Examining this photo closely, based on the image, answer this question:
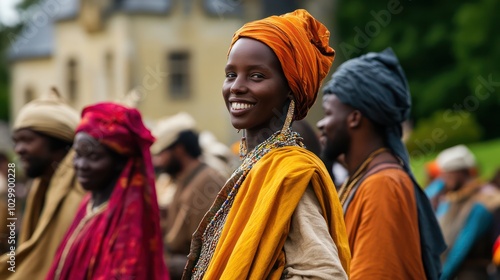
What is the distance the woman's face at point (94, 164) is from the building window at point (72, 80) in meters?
38.1

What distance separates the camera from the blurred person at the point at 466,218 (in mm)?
10141

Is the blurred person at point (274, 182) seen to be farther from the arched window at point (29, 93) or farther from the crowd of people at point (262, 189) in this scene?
the arched window at point (29, 93)

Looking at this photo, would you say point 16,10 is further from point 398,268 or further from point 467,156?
point 398,268

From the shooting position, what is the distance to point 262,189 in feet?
13.7

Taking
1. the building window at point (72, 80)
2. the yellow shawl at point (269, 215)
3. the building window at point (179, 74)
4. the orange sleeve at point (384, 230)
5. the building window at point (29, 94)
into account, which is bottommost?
the orange sleeve at point (384, 230)

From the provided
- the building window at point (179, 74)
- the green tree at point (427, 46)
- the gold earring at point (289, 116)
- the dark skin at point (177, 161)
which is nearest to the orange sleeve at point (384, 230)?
the gold earring at point (289, 116)

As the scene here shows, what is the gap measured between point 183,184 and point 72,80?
3560 cm

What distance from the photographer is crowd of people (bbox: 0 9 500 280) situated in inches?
Answer: 163

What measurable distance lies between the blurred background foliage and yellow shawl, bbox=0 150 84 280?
23.5 m

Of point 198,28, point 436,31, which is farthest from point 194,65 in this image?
point 436,31

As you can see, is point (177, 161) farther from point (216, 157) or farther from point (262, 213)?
point (262, 213)

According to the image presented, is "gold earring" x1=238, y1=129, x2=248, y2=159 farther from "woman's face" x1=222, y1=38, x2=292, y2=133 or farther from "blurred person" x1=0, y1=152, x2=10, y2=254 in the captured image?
"blurred person" x1=0, y1=152, x2=10, y2=254

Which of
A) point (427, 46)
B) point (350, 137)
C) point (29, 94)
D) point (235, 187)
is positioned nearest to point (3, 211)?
point (350, 137)

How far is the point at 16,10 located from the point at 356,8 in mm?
37195
